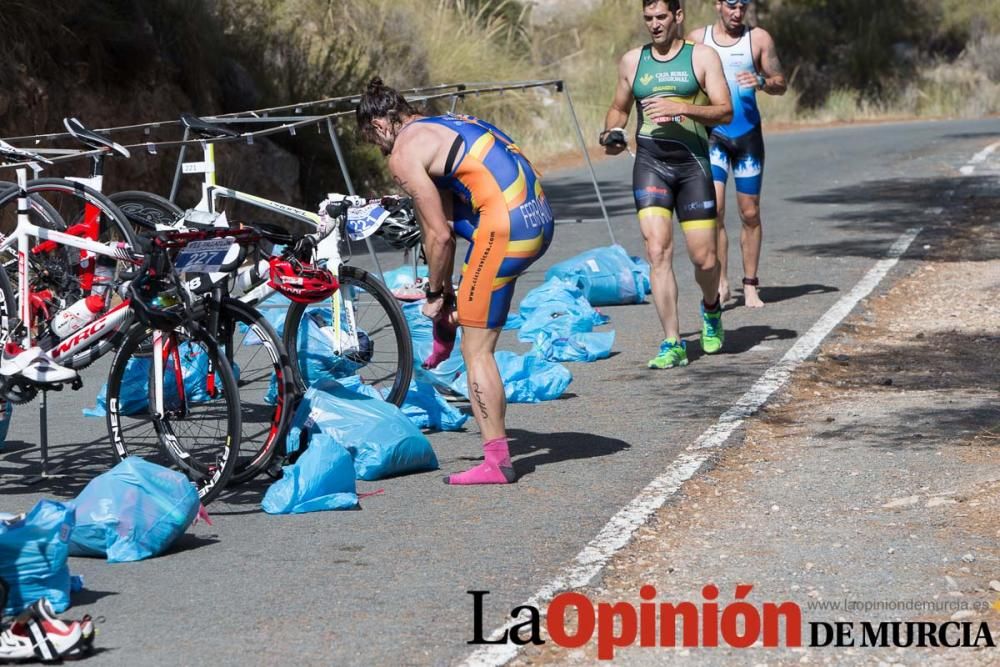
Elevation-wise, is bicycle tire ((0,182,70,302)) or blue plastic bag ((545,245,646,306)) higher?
bicycle tire ((0,182,70,302))

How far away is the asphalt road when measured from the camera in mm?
5051

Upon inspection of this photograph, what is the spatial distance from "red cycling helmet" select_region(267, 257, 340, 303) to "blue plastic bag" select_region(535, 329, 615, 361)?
3188 millimetres

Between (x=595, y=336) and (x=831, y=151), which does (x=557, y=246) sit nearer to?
(x=595, y=336)

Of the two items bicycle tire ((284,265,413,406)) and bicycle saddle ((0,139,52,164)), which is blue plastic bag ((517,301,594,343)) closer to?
bicycle tire ((284,265,413,406))

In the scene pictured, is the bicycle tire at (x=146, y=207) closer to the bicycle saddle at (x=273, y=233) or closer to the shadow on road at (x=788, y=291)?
the bicycle saddle at (x=273, y=233)

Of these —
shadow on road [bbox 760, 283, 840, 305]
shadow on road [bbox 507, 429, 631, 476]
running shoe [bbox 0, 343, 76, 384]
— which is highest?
running shoe [bbox 0, 343, 76, 384]

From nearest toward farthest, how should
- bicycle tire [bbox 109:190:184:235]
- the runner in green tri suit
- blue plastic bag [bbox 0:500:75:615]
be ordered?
blue plastic bag [bbox 0:500:75:615] < the runner in green tri suit < bicycle tire [bbox 109:190:184:235]

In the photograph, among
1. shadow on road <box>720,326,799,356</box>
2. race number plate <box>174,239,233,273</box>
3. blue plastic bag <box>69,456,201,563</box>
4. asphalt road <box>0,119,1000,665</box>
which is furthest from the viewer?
shadow on road <box>720,326,799,356</box>

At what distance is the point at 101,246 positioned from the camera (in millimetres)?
7312

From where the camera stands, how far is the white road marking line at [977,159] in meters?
22.4

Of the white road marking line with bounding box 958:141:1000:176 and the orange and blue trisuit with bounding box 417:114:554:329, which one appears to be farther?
the white road marking line with bounding box 958:141:1000:176

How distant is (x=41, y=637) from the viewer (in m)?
4.79

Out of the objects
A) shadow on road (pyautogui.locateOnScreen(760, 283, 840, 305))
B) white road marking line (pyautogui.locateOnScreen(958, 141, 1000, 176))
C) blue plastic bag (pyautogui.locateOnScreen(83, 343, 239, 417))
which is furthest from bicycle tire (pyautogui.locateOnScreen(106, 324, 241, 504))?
white road marking line (pyautogui.locateOnScreen(958, 141, 1000, 176))

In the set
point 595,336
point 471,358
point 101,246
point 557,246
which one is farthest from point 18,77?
point 471,358
